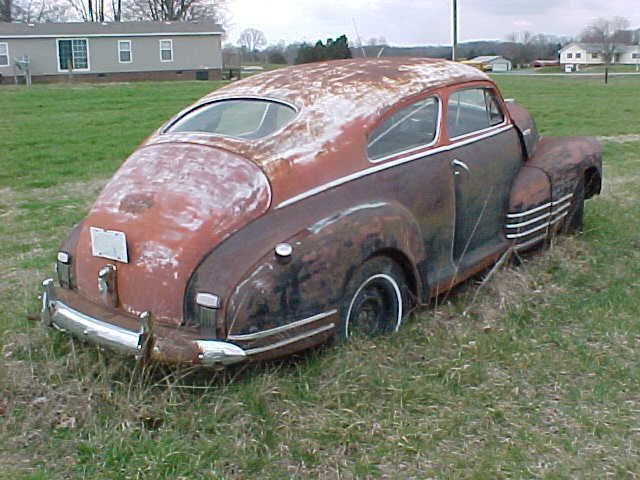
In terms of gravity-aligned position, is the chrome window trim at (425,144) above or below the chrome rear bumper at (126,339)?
above

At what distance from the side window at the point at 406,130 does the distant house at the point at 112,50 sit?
32.6m

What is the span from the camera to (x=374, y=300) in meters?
4.12

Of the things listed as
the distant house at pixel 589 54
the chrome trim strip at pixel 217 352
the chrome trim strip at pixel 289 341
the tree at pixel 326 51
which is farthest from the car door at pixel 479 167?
the distant house at pixel 589 54

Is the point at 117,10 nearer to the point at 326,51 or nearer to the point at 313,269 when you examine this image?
the point at 326,51

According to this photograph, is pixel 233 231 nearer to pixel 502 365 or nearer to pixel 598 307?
pixel 502 365

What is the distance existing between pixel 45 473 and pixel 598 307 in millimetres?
3457

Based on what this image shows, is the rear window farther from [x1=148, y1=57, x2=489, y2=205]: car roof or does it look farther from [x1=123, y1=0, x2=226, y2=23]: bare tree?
[x1=123, y1=0, x2=226, y2=23]: bare tree

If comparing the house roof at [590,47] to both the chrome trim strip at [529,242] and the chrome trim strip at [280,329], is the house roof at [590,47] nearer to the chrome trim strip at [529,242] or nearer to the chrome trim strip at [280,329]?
the chrome trim strip at [529,242]

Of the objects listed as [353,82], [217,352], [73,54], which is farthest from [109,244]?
[73,54]

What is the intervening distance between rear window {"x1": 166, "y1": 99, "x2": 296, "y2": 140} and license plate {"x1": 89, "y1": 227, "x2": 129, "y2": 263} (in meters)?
0.90

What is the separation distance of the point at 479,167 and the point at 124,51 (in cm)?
3418

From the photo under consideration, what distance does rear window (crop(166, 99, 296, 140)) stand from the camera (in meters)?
4.16

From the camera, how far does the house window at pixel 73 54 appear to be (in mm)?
34906

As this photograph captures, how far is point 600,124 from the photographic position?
15219mm
